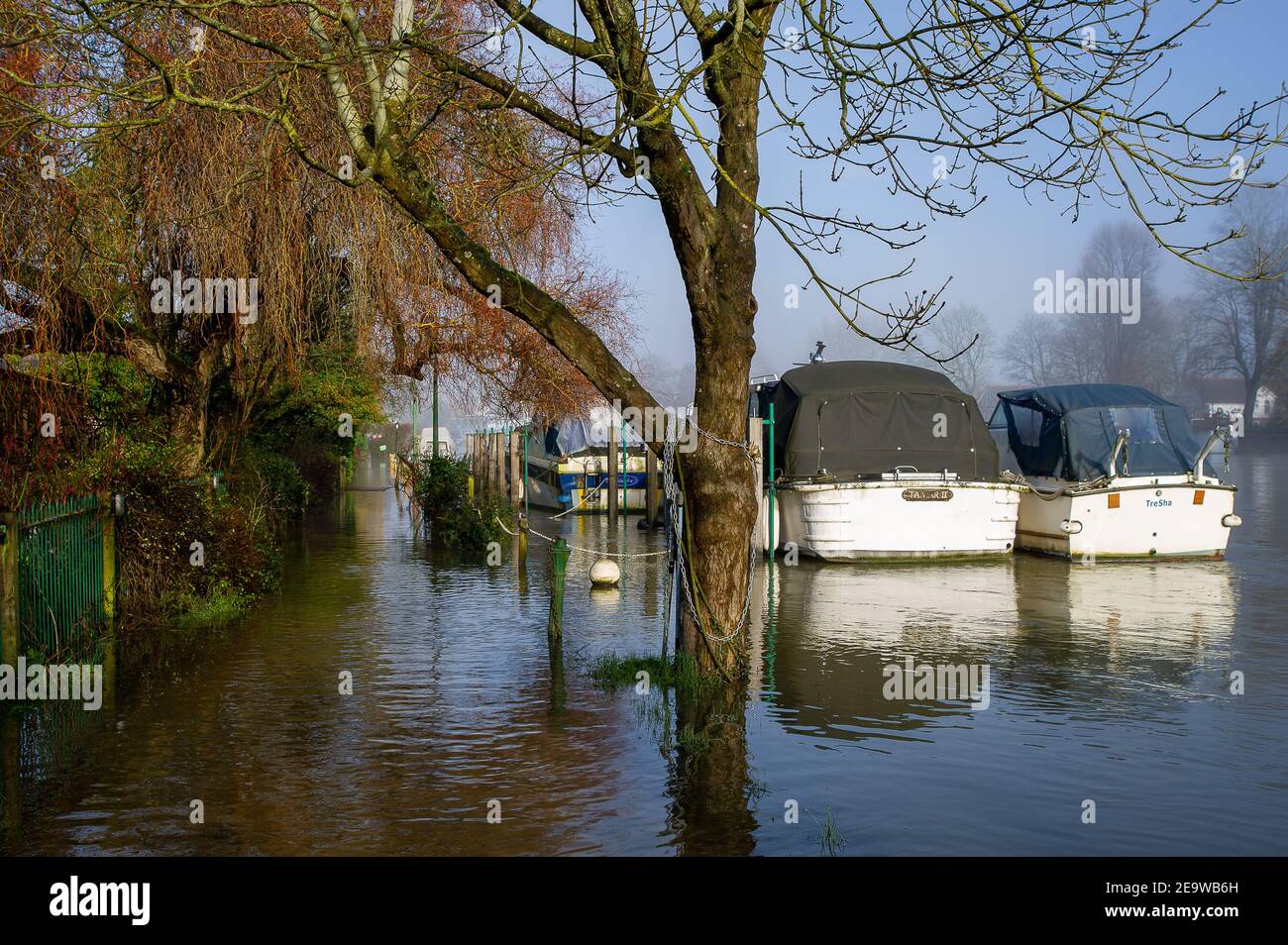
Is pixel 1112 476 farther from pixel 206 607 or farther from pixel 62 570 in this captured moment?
pixel 62 570

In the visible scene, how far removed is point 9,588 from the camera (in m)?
8.80

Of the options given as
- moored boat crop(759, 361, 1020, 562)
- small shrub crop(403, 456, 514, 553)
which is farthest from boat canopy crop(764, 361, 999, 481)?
small shrub crop(403, 456, 514, 553)

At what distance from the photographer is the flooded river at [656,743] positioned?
6.23 metres

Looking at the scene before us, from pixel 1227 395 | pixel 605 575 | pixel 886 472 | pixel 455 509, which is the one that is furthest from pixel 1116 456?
pixel 1227 395

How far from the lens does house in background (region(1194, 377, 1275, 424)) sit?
9875cm

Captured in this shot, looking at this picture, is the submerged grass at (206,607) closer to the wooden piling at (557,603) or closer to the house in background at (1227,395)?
the wooden piling at (557,603)

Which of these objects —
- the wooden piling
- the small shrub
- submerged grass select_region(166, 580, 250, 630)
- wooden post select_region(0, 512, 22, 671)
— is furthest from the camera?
the small shrub

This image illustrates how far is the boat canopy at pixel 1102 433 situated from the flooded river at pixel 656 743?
7.87m

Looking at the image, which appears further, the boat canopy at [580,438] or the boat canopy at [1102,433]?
the boat canopy at [580,438]

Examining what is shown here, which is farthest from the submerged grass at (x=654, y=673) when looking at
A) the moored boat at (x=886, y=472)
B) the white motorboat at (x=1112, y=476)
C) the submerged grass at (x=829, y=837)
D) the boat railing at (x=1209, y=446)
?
the boat railing at (x=1209, y=446)

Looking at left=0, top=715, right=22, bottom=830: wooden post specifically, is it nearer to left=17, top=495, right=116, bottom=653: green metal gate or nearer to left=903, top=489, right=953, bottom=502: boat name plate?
left=17, top=495, right=116, bottom=653: green metal gate

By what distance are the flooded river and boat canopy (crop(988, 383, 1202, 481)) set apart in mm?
7873

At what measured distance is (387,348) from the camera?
70.6ft

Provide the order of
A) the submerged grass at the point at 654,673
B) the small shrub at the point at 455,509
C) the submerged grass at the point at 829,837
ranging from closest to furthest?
the submerged grass at the point at 829,837 < the submerged grass at the point at 654,673 < the small shrub at the point at 455,509
